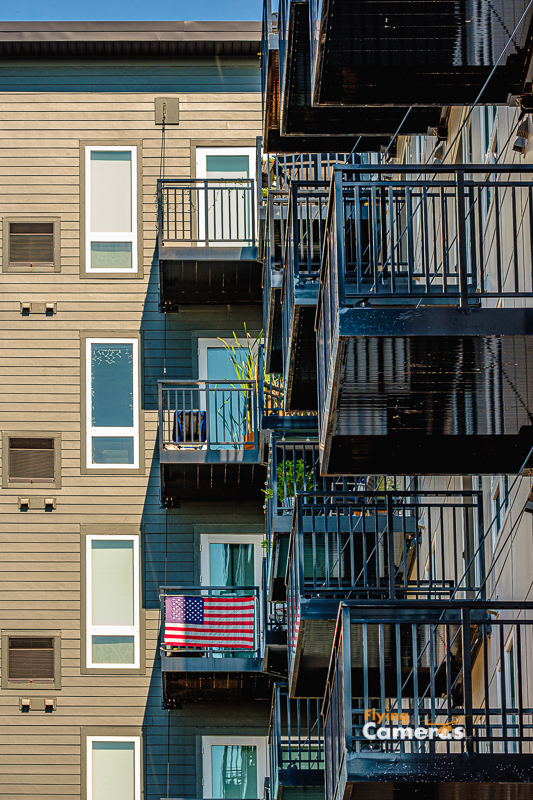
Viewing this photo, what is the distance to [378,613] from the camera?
33.8 ft

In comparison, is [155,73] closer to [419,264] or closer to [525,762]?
[419,264]

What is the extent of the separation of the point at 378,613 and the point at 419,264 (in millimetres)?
5363

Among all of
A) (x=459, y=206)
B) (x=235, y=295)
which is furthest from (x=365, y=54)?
(x=235, y=295)

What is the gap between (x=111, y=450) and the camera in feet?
69.9

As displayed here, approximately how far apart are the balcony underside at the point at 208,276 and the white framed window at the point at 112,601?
3.78 metres

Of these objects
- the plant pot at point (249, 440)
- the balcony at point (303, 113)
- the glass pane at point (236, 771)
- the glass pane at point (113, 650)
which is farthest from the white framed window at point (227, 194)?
the glass pane at point (236, 771)

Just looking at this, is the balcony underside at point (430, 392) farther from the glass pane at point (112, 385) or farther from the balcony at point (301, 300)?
the glass pane at point (112, 385)

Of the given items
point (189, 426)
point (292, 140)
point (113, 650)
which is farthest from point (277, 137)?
point (113, 650)

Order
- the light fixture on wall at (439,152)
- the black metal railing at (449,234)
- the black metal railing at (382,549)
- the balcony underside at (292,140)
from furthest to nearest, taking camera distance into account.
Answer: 1. the balcony underside at (292,140)
2. the light fixture on wall at (439,152)
3. the black metal railing at (382,549)
4. the black metal railing at (449,234)

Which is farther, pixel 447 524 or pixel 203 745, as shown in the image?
pixel 203 745

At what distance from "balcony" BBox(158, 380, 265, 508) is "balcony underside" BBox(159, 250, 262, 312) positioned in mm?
1351

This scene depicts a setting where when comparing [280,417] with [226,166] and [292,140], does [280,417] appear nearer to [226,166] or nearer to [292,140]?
[292,140]

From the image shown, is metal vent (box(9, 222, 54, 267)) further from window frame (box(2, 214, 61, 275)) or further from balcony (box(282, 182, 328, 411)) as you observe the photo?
balcony (box(282, 182, 328, 411))

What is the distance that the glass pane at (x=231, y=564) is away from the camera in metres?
21.1
